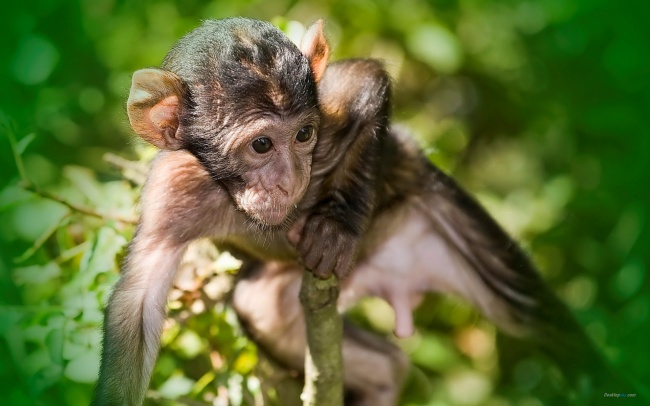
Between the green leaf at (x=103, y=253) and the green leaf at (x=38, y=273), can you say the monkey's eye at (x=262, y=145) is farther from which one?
the green leaf at (x=38, y=273)

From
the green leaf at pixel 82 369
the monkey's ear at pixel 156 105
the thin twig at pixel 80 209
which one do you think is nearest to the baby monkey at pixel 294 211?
the monkey's ear at pixel 156 105

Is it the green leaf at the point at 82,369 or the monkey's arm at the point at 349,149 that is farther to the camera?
the monkey's arm at the point at 349,149

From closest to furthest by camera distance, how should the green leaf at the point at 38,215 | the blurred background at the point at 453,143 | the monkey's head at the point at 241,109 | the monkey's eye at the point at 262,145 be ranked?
the monkey's head at the point at 241,109, the monkey's eye at the point at 262,145, the green leaf at the point at 38,215, the blurred background at the point at 453,143

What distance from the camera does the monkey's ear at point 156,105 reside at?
3617 mm

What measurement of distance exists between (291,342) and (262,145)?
1596 mm

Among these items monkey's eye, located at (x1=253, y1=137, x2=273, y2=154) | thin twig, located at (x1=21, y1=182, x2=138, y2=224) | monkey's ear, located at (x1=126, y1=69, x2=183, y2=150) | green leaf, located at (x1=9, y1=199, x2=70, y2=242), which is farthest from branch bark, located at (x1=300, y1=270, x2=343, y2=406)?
green leaf, located at (x1=9, y1=199, x2=70, y2=242)

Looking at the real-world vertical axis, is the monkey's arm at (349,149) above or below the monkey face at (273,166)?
above

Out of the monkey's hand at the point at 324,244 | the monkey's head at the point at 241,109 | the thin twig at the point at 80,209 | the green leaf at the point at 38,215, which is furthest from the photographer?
the green leaf at the point at 38,215

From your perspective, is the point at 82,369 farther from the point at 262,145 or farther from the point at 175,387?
the point at 262,145

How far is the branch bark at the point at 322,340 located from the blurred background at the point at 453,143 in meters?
0.58

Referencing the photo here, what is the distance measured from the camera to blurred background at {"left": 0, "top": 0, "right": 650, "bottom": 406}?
4867 mm

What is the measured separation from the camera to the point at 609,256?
6902mm

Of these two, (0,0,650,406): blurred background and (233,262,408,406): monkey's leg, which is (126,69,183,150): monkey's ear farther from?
(233,262,408,406): monkey's leg

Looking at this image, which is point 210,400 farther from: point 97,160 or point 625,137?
point 625,137
